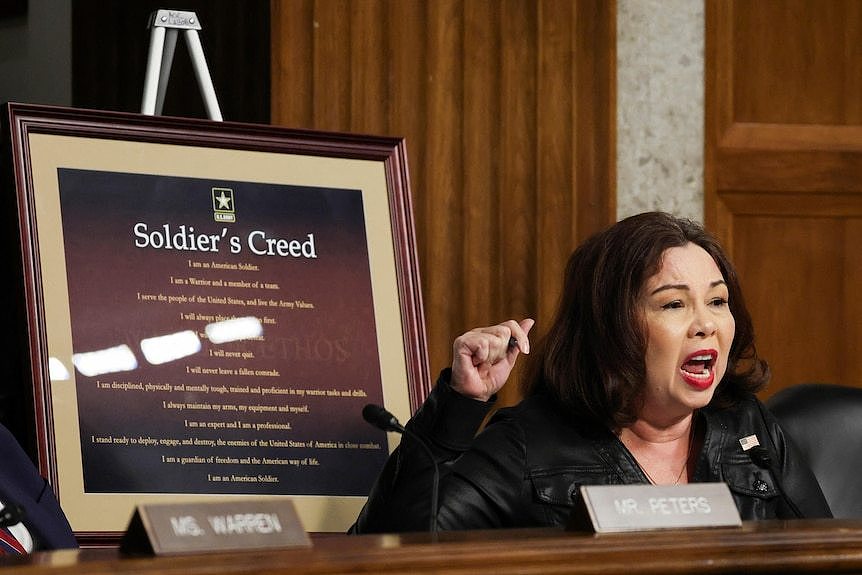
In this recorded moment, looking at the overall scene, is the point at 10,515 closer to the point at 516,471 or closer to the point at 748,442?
the point at 516,471

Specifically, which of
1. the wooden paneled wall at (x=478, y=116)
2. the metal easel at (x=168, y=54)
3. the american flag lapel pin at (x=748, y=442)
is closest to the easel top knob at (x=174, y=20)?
the metal easel at (x=168, y=54)

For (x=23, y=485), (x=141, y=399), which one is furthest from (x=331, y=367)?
(x=23, y=485)

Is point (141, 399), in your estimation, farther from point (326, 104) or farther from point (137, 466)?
point (326, 104)

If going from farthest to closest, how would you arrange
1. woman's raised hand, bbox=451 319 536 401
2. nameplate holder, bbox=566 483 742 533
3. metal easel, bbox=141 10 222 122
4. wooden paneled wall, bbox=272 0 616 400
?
wooden paneled wall, bbox=272 0 616 400 < metal easel, bbox=141 10 222 122 < woman's raised hand, bbox=451 319 536 401 < nameplate holder, bbox=566 483 742 533


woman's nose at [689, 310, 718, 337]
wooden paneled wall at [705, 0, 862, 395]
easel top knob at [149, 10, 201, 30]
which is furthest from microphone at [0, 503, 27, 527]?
wooden paneled wall at [705, 0, 862, 395]

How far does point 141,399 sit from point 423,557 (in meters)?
1.29

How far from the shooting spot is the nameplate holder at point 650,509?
139 cm

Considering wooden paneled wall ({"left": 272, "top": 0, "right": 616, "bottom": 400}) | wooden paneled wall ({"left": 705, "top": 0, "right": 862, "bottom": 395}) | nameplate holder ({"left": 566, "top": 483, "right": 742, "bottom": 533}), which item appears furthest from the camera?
wooden paneled wall ({"left": 705, "top": 0, "right": 862, "bottom": 395})

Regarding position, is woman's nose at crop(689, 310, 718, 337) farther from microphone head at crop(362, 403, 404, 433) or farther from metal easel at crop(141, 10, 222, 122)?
metal easel at crop(141, 10, 222, 122)

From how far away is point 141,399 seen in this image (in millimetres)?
2408

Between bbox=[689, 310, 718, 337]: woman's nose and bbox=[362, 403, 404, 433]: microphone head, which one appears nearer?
bbox=[362, 403, 404, 433]: microphone head

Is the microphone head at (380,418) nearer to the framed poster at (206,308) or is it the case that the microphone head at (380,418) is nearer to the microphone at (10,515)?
the microphone at (10,515)

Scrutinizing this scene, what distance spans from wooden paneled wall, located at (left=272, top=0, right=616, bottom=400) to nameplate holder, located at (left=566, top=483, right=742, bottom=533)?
69.3 inches

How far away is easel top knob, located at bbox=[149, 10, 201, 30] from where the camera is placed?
267cm
